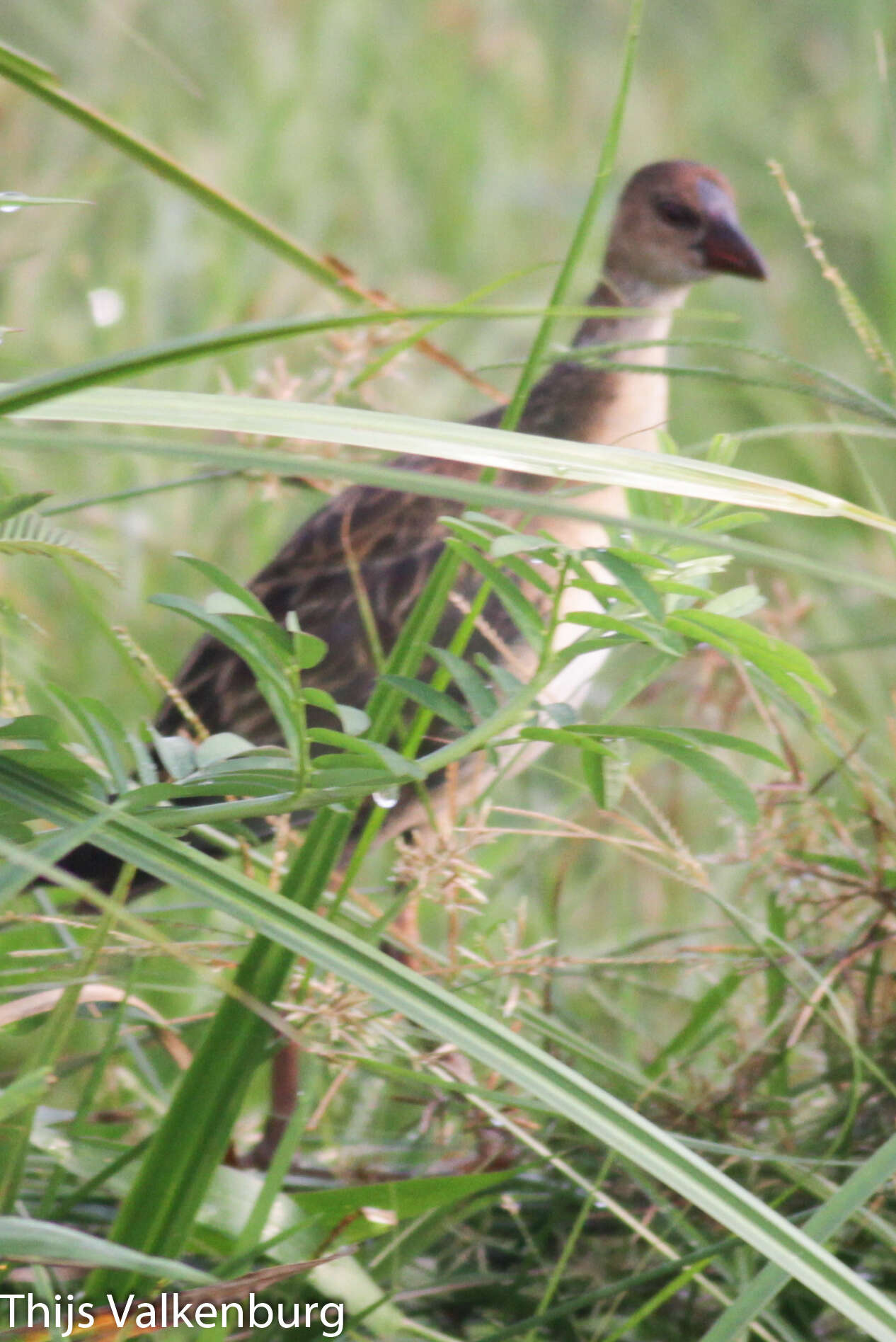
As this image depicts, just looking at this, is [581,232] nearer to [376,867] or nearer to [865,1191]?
[865,1191]

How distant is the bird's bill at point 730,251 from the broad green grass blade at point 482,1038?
129 cm

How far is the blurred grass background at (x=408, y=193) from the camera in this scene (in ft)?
7.04

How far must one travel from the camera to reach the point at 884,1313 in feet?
2.11

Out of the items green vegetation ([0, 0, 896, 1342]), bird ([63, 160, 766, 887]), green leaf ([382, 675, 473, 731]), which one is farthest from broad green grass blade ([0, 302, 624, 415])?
bird ([63, 160, 766, 887])

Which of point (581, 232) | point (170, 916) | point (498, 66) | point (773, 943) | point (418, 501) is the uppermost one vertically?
point (498, 66)

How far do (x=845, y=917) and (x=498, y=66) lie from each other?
9.85ft

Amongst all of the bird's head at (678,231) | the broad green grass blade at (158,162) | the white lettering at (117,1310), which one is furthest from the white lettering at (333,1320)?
the bird's head at (678,231)

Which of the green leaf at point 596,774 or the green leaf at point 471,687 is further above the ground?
the green leaf at point 471,687

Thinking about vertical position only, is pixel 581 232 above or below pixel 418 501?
above

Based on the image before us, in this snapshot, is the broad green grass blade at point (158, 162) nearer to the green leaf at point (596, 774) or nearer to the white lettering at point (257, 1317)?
the green leaf at point (596, 774)

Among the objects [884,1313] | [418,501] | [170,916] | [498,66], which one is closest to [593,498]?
[418,501]

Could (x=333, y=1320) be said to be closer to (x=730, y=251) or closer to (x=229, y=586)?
(x=229, y=586)

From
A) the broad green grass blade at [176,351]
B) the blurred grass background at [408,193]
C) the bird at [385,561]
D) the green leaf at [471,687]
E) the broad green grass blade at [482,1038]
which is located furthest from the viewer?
the blurred grass background at [408,193]

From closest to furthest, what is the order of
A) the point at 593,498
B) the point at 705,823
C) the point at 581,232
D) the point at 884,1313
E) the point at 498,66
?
the point at 884,1313 → the point at 581,232 → the point at 593,498 → the point at 705,823 → the point at 498,66
